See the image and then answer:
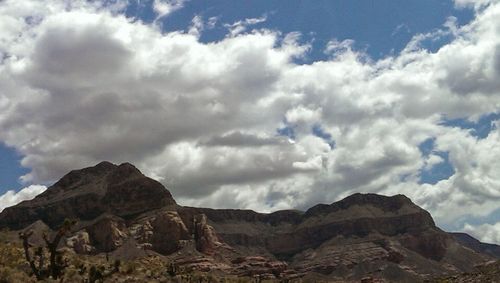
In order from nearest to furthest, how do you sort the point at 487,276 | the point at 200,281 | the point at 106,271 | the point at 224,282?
the point at 106,271 < the point at 200,281 < the point at 224,282 < the point at 487,276

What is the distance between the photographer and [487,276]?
92.1 m

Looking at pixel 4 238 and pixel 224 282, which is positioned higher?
pixel 4 238

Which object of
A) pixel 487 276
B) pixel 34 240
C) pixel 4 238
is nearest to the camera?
pixel 4 238

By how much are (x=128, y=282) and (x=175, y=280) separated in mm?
9014

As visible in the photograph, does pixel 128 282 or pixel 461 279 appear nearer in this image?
pixel 128 282

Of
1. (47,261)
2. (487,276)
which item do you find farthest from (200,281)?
(487,276)

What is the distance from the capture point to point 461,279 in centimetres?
9800

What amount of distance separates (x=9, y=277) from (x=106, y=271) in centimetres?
1380

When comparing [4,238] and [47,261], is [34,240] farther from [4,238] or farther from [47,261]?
[47,261]

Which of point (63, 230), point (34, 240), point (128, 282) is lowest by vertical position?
point (128, 282)

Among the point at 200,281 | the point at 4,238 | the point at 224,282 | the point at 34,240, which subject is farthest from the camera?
the point at 34,240

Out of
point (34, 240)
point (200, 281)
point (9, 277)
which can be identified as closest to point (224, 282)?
point (200, 281)

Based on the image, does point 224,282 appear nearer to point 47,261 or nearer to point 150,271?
point 150,271

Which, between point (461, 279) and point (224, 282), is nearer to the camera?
point (224, 282)
